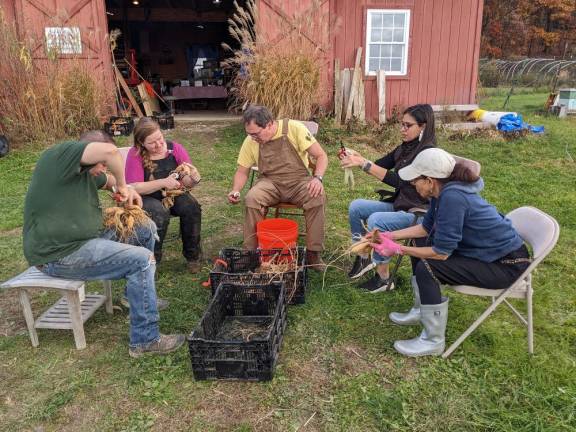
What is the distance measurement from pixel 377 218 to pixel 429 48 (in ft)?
25.8

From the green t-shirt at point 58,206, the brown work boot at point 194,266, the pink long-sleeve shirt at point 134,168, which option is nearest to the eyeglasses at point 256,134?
the pink long-sleeve shirt at point 134,168

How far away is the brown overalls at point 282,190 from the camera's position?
12.5ft

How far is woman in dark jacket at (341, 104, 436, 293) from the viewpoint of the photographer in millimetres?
3324

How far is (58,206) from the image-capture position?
261cm

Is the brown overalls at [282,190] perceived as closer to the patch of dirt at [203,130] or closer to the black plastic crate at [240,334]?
the black plastic crate at [240,334]

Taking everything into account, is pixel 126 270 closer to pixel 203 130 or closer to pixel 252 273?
pixel 252 273

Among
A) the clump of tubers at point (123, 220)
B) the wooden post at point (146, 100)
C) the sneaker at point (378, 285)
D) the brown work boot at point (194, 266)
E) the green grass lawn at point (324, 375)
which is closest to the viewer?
the green grass lawn at point (324, 375)

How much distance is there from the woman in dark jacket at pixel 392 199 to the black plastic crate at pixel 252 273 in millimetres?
502

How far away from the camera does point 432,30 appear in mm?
9867

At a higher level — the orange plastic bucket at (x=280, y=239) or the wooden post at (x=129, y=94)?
the wooden post at (x=129, y=94)

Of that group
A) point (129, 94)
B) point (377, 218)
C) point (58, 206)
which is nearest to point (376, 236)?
point (377, 218)

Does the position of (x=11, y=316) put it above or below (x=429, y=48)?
below

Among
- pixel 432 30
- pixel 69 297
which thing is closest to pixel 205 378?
pixel 69 297

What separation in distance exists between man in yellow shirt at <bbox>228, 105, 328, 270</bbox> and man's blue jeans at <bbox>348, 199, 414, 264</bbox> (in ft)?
0.91
